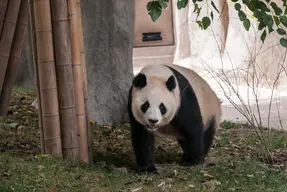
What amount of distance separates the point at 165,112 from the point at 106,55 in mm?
2760

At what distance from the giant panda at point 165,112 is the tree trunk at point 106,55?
6.94 ft

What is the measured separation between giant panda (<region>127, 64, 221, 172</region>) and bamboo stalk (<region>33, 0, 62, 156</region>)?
0.76 meters

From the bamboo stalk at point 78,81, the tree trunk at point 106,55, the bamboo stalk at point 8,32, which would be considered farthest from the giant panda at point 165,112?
the tree trunk at point 106,55

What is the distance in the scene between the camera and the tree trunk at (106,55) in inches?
296

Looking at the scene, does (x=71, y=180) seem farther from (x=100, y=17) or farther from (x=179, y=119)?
(x=100, y=17)

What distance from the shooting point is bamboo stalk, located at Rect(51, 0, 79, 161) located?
15.5ft

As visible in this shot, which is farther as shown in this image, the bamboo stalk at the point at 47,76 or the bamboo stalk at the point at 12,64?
the bamboo stalk at the point at 12,64

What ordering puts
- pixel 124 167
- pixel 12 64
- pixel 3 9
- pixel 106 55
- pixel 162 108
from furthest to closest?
pixel 106 55 → pixel 12 64 → pixel 3 9 → pixel 124 167 → pixel 162 108

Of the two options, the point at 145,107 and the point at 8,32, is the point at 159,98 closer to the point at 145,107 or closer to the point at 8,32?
the point at 145,107

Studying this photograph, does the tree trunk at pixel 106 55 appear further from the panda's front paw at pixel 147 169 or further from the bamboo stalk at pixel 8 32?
the panda's front paw at pixel 147 169

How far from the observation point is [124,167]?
5301mm

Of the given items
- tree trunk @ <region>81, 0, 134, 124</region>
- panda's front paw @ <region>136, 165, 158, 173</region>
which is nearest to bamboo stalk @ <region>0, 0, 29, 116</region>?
tree trunk @ <region>81, 0, 134, 124</region>

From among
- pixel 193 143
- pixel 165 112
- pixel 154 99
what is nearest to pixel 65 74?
pixel 154 99

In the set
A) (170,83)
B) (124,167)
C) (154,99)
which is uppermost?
(170,83)
